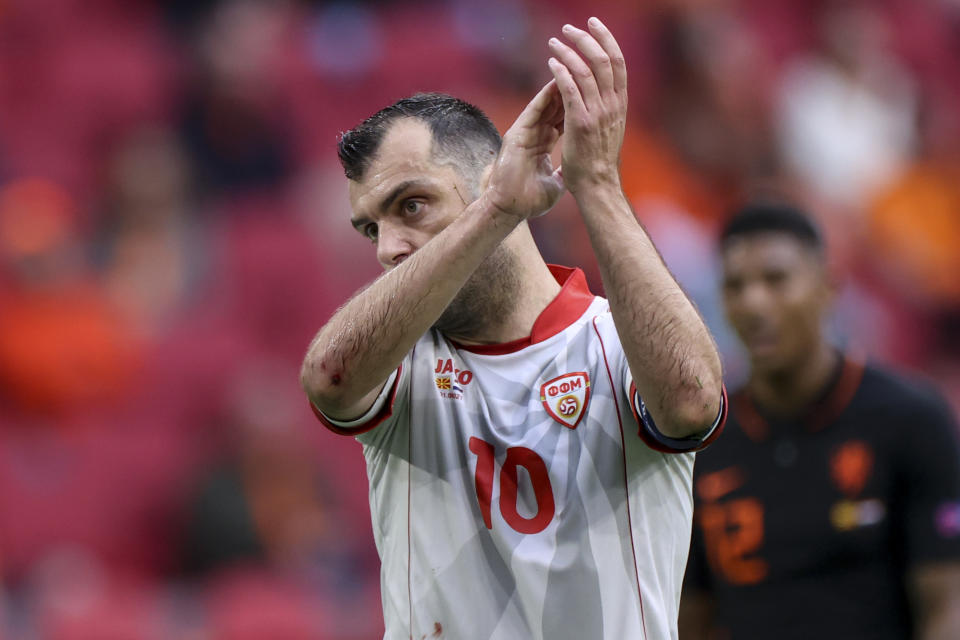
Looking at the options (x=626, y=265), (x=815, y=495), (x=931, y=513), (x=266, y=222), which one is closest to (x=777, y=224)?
(x=815, y=495)

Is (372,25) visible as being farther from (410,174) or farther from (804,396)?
(410,174)

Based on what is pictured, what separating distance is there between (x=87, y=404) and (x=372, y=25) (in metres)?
3.76

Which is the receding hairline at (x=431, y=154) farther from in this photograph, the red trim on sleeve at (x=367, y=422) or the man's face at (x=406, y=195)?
the red trim on sleeve at (x=367, y=422)

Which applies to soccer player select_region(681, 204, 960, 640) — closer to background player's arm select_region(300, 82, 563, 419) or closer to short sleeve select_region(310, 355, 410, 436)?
short sleeve select_region(310, 355, 410, 436)

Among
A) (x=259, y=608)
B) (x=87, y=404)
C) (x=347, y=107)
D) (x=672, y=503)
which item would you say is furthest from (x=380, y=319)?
(x=347, y=107)

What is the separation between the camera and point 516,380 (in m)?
2.71

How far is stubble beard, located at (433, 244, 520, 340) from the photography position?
9.00 ft

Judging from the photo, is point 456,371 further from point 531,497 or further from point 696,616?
point 696,616

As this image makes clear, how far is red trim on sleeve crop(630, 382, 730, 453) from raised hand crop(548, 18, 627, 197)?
420mm

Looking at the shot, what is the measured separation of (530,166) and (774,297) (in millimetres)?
2178

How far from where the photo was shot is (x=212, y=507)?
18.8ft

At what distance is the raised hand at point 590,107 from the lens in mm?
2404

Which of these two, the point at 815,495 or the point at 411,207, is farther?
the point at 815,495

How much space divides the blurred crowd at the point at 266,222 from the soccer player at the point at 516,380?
2872 mm
